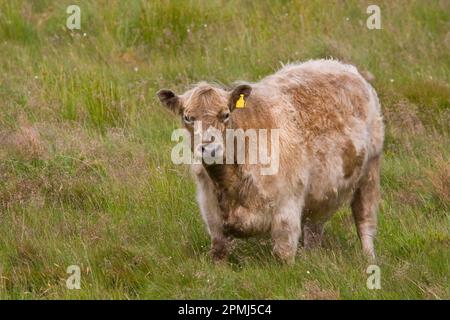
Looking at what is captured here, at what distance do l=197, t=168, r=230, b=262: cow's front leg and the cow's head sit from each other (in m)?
0.43

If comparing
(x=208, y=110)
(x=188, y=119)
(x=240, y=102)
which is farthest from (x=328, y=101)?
(x=188, y=119)

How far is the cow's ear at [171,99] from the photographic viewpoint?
8.84m

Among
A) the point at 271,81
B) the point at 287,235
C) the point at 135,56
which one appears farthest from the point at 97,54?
the point at 287,235

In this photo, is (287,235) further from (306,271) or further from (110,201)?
(110,201)

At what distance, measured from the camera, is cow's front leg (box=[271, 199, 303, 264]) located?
8797 millimetres

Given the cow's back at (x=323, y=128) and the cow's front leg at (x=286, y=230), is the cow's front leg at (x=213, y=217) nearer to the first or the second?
the cow's front leg at (x=286, y=230)

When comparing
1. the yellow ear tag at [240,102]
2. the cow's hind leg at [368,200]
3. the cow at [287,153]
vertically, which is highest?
the yellow ear tag at [240,102]

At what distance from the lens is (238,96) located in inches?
344

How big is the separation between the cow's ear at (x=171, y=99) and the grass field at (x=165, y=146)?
1.26 metres

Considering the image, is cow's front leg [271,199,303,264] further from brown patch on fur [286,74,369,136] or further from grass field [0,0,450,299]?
brown patch on fur [286,74,369,136]

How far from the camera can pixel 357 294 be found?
322 inches

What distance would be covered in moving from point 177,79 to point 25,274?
18.3 feet

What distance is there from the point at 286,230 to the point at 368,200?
167cm

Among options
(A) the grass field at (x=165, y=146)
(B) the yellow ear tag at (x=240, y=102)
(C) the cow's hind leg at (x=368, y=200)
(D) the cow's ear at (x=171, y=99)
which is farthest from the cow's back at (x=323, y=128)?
(D) the cow's ear at (x=171, y=99)
